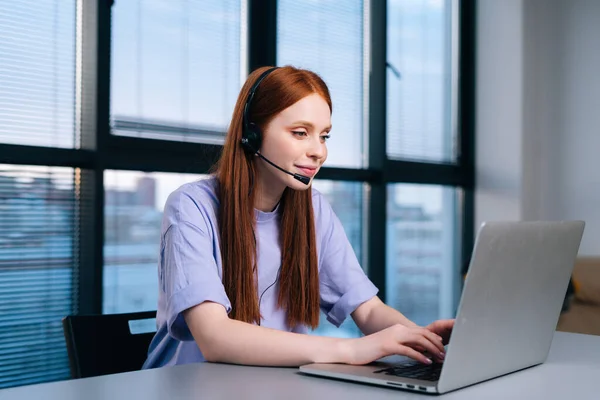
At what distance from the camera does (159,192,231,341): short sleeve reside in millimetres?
1317

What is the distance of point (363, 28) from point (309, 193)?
2009mm

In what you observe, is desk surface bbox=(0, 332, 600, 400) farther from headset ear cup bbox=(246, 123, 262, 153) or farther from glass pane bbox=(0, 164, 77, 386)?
glass pane bbox=(0, 164, 77, 386)

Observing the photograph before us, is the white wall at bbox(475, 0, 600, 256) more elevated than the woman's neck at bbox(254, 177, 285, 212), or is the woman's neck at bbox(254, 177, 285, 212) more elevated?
the white wall at bbox(475, 0, 600, 256)

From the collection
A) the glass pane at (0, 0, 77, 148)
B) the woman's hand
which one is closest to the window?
the glass pane at (0, 0, 77, 148)

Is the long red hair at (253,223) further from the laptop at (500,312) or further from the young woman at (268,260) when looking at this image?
the laptop at (500,312)

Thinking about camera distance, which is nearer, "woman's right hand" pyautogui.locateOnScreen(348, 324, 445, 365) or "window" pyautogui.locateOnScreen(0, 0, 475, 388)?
"woman's right hand" pyautogui.locateOnScreen(348, 324, 445, 365)

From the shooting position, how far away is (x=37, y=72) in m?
2.28

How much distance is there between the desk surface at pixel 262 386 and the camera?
0.99 meters

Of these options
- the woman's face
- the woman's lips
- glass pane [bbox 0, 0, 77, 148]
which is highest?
glass pane [bbox 0, 0, 77, 148]

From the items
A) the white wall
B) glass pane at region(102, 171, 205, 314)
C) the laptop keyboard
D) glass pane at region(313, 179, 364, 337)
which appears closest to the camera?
the laptop keyboard

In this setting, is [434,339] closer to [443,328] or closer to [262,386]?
[443,328]

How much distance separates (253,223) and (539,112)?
290cm

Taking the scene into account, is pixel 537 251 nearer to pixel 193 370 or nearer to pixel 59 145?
pixel 193 370

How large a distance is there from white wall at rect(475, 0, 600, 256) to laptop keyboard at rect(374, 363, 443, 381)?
2.89 m
